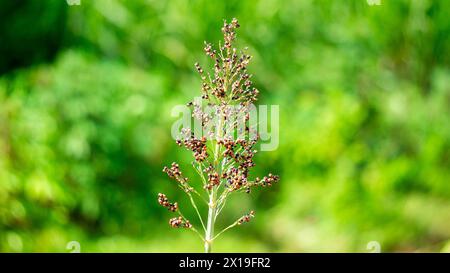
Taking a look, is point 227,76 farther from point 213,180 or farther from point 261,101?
point 261,101

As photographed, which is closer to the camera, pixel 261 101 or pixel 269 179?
pixel 269 179

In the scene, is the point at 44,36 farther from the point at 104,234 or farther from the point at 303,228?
the point at 303,228

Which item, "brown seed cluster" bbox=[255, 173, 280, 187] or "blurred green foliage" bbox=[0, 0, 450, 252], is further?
"blurred green foliage" bbox=[0, 0, 450, 252]

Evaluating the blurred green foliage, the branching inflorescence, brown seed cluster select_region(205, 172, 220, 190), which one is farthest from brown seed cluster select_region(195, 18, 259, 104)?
the blurred green foliage

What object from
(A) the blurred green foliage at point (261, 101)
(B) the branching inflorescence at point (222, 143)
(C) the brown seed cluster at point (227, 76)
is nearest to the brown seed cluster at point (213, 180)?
(B) the branching inflorescence at point (222, 143)

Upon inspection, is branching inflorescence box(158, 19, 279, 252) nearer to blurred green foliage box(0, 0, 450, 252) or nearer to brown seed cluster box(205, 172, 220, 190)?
brown seed cluster box(205, 172, 220, 190)

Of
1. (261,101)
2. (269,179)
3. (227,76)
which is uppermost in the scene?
(261,101)

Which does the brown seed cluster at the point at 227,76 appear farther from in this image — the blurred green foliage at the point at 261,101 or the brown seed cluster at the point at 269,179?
the blurred green foliage at the point at 261,101

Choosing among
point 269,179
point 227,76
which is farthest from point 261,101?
point 269,179
